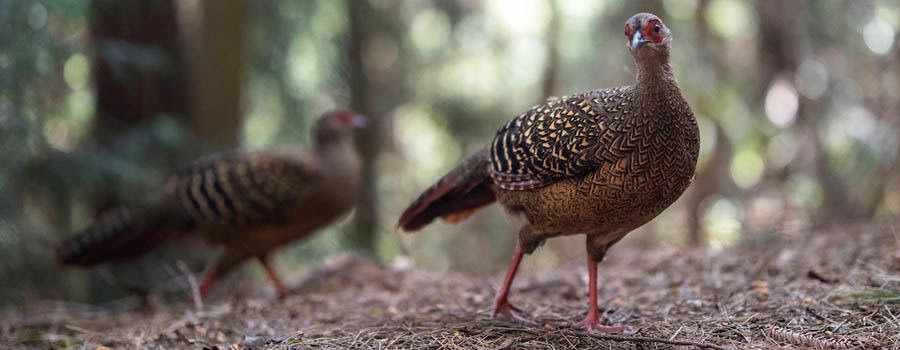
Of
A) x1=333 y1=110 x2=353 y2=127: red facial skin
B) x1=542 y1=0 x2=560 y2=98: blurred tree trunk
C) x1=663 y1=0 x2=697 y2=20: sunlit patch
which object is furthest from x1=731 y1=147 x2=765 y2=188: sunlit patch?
x1=333 y1=110 x2=353 y2=127: red facial skin

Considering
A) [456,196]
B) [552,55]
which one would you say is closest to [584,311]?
[456,196]

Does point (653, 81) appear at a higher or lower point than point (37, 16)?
lower

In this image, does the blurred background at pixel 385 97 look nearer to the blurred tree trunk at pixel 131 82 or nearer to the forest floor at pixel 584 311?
the blurred tree trunk at pixel 131 82

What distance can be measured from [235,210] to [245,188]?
0.68 ft

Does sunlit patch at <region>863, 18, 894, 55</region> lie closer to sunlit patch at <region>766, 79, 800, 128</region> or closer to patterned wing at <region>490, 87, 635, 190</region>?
sunlit patch at <region>766, 79, 800, 128</region>

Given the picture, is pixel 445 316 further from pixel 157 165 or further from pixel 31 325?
pixel 157 165

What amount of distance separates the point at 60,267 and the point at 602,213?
15.7ft

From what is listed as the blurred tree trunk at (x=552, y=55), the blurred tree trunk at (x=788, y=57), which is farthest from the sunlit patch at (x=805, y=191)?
the blurred tree trunk at (x=552, y=55)

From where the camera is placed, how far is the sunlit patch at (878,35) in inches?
286

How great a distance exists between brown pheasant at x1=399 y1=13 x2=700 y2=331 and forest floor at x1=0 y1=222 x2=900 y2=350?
428 mm

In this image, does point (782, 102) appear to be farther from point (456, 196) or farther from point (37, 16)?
point (37, 16)

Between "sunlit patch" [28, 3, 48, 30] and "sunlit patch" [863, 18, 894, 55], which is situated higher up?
"sunlit patch" [28, 3, 48, 30]

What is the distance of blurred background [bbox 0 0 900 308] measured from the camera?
5688 mm

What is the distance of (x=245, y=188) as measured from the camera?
566cm
